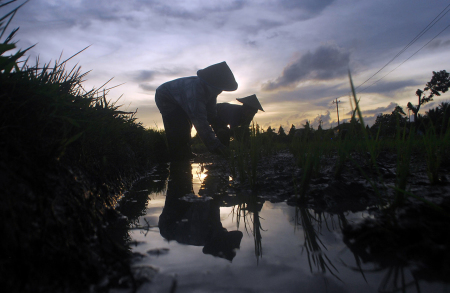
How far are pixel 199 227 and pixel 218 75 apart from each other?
384 cm

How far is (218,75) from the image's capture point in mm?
4801

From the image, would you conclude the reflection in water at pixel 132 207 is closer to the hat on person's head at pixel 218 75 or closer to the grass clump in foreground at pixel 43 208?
the grass clump in foreground at pixel 43 208

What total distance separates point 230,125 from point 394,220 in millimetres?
6285

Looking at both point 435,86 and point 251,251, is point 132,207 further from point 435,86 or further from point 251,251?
point 435,86

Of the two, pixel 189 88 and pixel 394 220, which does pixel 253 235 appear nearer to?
pixel 394 220

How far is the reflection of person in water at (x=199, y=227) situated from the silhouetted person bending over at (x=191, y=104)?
2073mm

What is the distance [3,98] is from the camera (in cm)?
110

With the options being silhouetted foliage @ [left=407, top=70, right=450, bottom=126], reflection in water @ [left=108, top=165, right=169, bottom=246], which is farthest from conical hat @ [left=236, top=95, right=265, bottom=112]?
silhouetted foliage @ [left=407, top=70, right=450, bottom=126]

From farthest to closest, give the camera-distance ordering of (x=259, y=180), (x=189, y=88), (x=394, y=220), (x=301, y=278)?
(x=189, y=88) → (x=259, y=180) → (x=394, y=220) → (x=301, y=278)

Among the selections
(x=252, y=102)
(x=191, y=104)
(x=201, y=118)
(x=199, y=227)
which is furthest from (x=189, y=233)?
(x=252, y=102)

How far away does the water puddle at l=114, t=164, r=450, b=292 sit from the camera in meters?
0.78

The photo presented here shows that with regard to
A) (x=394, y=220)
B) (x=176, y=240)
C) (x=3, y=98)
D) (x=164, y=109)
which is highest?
(x=164, y=109)

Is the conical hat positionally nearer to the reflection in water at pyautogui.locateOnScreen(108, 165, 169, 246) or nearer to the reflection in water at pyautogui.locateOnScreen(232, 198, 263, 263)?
the reflection in water at pyautogui.locateOnScreen(108, 165, 169, 246)

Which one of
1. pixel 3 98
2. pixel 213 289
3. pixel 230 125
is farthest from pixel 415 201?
pixel 230 125
